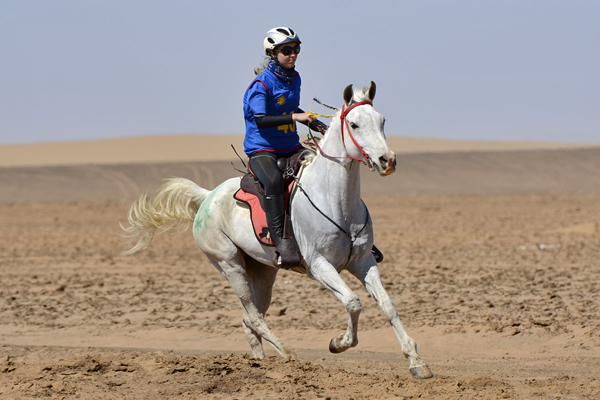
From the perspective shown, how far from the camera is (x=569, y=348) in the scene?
7.80m

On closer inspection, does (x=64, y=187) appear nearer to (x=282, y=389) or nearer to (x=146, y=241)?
(x=146, y=241)

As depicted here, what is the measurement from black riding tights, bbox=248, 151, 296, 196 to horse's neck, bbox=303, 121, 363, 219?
Answer: 1.51ft

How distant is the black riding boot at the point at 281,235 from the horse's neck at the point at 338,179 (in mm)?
458

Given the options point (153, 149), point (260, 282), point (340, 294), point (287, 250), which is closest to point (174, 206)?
point (260, 282)

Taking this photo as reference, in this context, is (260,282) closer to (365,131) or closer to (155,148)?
(365,131)

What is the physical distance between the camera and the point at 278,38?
654cm

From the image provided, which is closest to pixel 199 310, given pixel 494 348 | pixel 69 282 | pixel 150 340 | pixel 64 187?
pixel 150 340

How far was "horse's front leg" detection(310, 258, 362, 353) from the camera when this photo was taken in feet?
19.5

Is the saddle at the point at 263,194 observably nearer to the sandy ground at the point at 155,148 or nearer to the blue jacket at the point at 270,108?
the blue jacket at the point at 270,108

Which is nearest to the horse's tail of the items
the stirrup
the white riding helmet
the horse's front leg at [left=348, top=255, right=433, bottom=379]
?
the stirrup

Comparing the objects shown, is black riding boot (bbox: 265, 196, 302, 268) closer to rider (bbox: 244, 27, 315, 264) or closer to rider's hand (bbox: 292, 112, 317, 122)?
rider (bbox: 244, 27, 315, 264)

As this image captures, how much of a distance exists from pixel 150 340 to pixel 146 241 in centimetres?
150

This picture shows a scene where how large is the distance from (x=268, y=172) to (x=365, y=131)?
1.30m

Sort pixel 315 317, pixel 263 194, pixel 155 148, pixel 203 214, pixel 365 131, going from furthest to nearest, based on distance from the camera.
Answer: pixel 155 148
pixel 315 317
pixel 203 214
pixel 263 194
pixel 365 131
